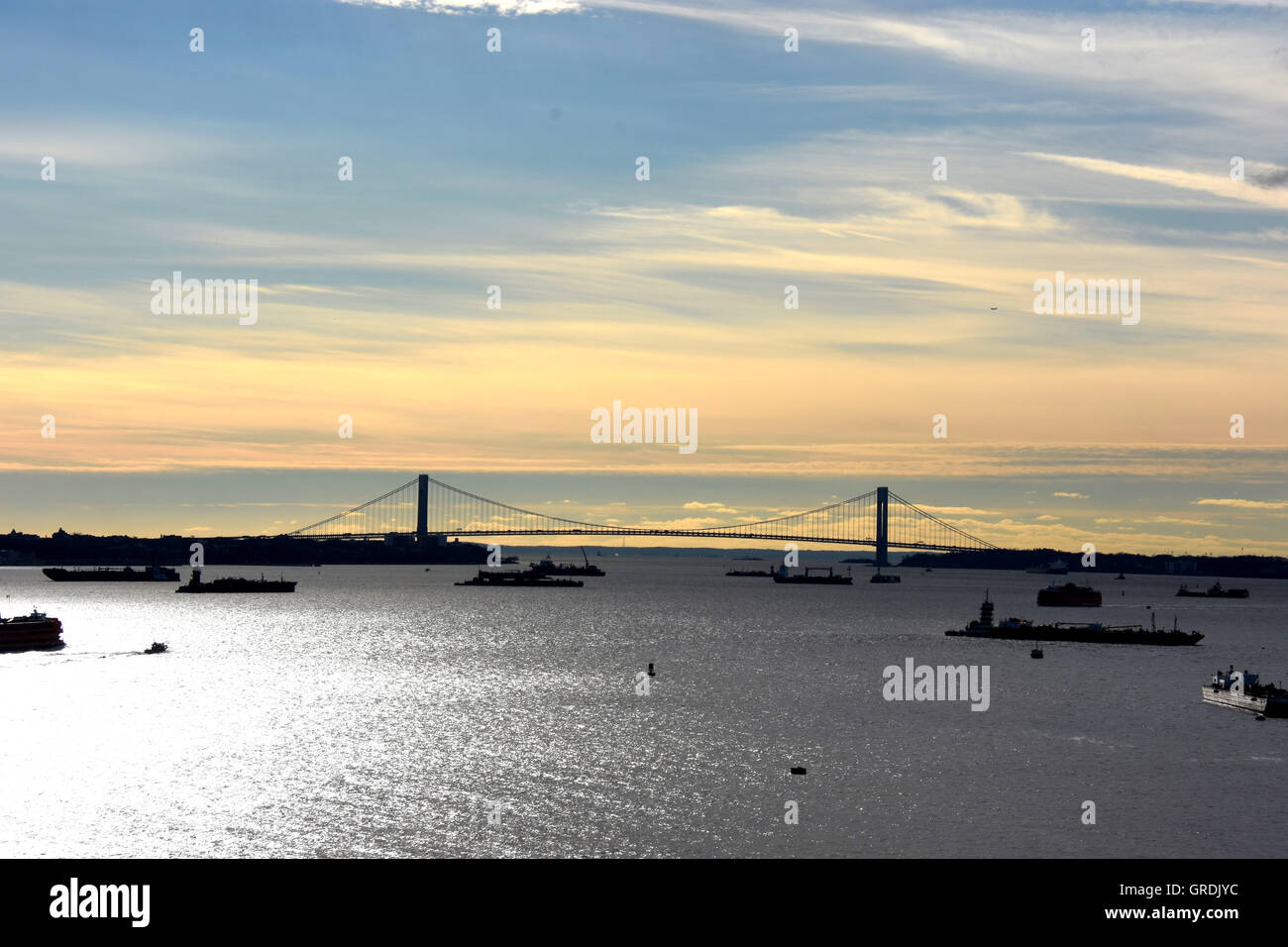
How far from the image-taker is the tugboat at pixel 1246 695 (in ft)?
247

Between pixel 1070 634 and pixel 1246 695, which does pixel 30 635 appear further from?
pixel 1070 634

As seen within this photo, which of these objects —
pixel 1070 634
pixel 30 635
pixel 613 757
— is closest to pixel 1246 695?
pixel 613 757

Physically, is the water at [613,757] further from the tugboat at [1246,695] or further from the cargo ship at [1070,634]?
the cargo ship at [1070,634]

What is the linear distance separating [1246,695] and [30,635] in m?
108

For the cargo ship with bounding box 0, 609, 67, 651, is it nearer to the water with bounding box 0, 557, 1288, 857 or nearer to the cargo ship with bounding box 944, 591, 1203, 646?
the water with bounding box 0, 557, 1288, 857

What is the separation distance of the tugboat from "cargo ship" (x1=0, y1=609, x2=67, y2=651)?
10468 cm

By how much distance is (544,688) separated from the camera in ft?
288

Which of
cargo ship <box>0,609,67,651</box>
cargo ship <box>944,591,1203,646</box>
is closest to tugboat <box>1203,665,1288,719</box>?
cargo ship <box>944,591,1203,646</box>

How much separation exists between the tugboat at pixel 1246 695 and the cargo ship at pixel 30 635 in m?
105

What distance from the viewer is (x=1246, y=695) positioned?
3130 inches

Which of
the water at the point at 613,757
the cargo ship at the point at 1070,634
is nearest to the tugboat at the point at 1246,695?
the water at the point at 613,757
